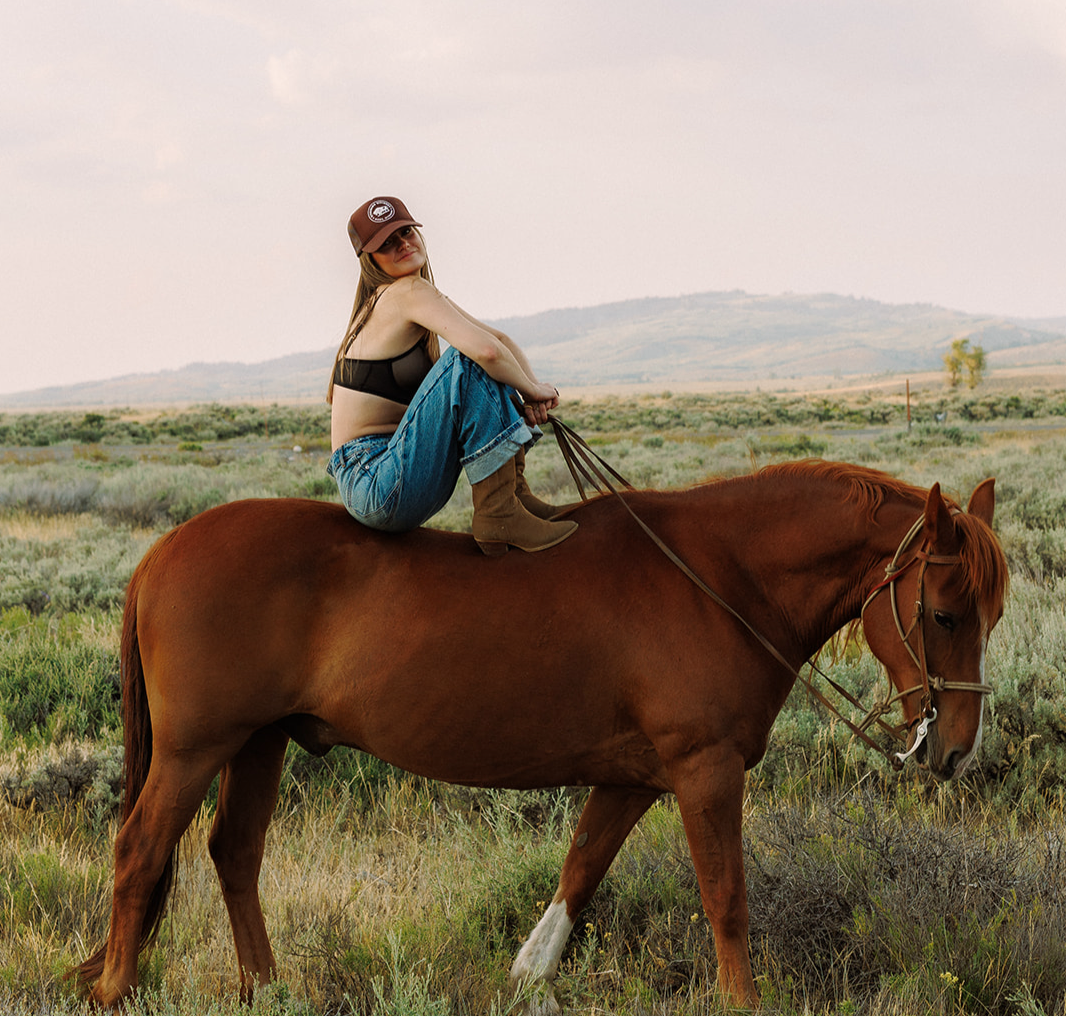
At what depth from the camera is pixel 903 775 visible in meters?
5.12

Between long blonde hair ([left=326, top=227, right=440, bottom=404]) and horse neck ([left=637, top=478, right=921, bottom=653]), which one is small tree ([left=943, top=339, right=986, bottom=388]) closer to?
horse neck ([left=637, top=478, right=921, bottom=653])

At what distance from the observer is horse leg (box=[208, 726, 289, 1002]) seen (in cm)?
345

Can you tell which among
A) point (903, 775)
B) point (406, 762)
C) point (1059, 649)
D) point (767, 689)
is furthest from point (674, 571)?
point (1059, 649)

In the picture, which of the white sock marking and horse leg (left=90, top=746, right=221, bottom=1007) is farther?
the white sock marking

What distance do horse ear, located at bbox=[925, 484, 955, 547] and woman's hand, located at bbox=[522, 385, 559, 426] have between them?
48.7 inches

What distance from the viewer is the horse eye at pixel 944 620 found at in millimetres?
2932

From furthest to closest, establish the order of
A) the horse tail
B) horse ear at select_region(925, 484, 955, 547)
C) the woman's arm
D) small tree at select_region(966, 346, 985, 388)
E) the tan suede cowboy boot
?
small tree at select_region(966, 346, 985, 388), the horse tail, the tan suede cowboy boot, the woman's arm, horse ear at select_region(925, 484, 955, 547)

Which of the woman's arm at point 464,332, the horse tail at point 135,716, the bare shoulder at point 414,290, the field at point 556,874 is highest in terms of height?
the bare shoulder at point 414,290

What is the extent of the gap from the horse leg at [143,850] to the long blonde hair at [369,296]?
1.39m

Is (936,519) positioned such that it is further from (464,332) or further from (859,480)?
(464,332)

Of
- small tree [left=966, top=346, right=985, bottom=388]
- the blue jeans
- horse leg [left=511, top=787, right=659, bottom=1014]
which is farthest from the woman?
small tree [left=966, top=346, right=985, bottom=388]

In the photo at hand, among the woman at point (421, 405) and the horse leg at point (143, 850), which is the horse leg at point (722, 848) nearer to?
the woman at point (421, 405)

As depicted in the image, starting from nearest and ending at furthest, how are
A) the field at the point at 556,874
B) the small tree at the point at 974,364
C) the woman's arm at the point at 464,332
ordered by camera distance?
1. the woman's arm at the point at 464,332
2. the field at the point at 556,874
3. the small tree at the point at 974,364

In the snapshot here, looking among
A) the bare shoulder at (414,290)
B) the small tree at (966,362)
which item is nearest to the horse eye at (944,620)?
the bare shoulder at (414,290)
